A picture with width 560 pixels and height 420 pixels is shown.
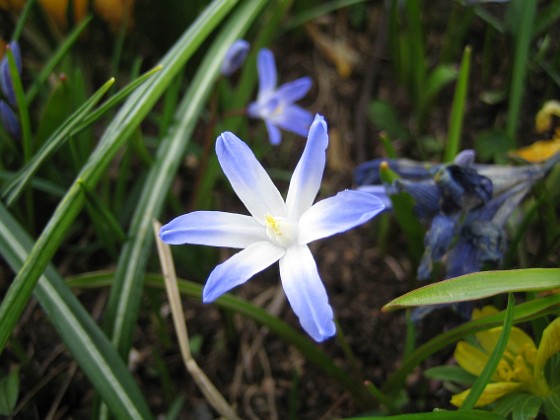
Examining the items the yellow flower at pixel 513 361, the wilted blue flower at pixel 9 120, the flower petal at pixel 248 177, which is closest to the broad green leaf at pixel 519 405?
the yellow flower at pixel 513 361

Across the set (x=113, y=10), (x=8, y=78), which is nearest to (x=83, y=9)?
(x=113, y=10)

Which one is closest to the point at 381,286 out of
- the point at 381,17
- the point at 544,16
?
the point at 544,16

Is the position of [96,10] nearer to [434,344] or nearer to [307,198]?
[307,198]

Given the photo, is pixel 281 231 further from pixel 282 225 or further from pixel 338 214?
pixel 338 214

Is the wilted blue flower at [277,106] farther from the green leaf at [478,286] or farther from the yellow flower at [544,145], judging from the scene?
the green leaf at [478,286]

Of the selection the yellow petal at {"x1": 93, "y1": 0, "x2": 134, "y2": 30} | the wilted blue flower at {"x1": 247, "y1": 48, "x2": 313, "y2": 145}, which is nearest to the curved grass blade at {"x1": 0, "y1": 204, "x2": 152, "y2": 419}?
the wilted blue flower at {"x1": 247, "y1": 48, "x2": 313, "y2": 145}

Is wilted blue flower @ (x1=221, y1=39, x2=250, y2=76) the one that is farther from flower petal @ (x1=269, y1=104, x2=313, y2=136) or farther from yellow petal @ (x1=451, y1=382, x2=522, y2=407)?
yellow petal @ (x1=451, y1=382, x2=522, y2=407)
